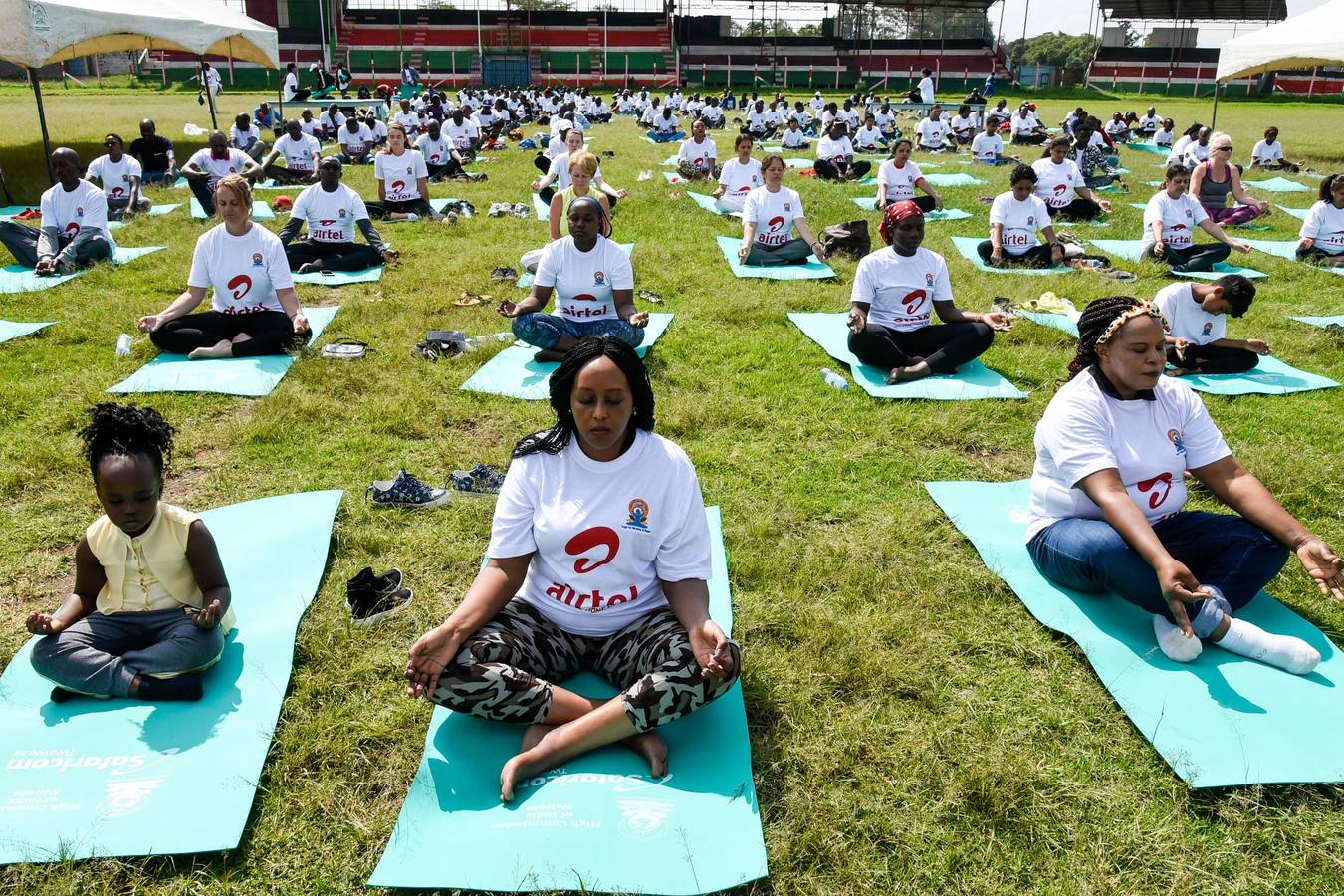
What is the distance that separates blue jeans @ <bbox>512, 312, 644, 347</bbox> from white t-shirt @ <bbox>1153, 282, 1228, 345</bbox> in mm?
3932

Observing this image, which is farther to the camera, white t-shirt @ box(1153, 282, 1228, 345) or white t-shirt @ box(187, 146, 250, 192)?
white t-shirt @ box(187, 146, 250, 192)

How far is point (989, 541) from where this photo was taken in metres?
4.50

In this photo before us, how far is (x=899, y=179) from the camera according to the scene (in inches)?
500

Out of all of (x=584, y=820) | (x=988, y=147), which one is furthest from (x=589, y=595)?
(x=988, y=147)

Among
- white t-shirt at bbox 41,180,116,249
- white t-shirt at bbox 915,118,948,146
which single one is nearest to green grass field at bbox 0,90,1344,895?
white t-shirt at bbox 41,180,116,249

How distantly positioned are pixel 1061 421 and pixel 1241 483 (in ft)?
2.47

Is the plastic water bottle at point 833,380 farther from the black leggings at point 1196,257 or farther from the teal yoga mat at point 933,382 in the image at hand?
the black leggings at point 1196,257

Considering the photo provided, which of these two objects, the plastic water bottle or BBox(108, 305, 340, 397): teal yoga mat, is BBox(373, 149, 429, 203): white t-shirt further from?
the plastic water bottle

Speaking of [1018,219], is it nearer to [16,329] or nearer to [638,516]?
[638,516]

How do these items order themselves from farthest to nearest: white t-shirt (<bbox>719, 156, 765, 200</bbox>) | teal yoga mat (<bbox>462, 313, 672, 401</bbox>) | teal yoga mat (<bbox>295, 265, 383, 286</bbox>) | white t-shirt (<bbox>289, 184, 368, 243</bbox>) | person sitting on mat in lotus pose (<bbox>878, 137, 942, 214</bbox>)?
white t-shirt (<bbox>719, 156, 765, 200</bbox>) < person sitting on mat in lotus pose (<bbox>878, 137, 942, 214</bbox>) < white t-shirt (<bbox>289, 184, 368, 243</bbox>) < teal yoga mat (<bbox>295, 265, 383, 286</bbox>) < teal yoga mat (<bbox>462, 313, 672, 401</bbox>)

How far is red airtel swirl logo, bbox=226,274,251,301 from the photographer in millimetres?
6859

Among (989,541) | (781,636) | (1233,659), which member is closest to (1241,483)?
(1233,659)

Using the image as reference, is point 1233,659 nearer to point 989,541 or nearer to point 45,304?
point 989,541

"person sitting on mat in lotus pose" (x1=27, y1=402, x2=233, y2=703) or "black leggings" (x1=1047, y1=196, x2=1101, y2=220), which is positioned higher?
"black leggings" (x1=1047, y1=196, x2=1101, y2=220)
